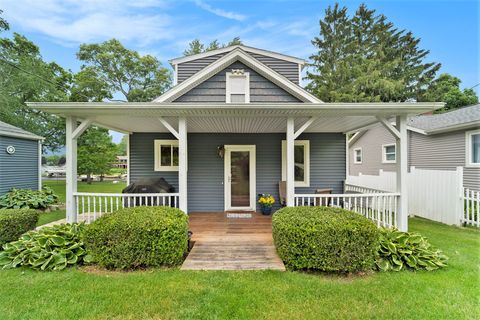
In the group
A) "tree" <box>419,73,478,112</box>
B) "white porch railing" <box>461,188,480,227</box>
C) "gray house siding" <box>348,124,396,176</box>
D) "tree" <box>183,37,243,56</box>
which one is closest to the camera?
"white porch railing" <box>461,188,480,227</box>

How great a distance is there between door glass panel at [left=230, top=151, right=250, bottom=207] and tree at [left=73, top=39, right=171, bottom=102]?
15.5 metres

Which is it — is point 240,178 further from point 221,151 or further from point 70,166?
point 70,166

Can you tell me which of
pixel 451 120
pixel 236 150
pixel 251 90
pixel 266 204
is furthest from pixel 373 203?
pixel 451 120

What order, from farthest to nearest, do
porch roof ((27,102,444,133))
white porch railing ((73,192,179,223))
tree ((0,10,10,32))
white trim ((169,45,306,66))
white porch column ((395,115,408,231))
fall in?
tree ((0,10,10,32)), white trim ((169,45,306,66)), white porch railing ((73,192,179,223)), white porch column ((395,115,408,231)), porch roof ((27,102,444,133))

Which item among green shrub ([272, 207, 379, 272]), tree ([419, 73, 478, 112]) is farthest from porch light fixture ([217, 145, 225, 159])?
tree ([419, 73, 478, 112])

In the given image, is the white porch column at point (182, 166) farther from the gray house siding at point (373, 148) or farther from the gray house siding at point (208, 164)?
the gray house siding at point (373, 148)

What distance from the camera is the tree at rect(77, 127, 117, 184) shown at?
17859 mm

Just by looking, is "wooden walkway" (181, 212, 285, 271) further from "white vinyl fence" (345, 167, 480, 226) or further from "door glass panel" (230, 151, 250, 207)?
"white vinyl fence" (345, 167, 480, 226)

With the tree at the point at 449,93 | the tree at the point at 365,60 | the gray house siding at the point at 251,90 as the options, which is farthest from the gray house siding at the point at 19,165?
the tree at the point at 449,93

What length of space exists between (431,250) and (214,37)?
2184cm

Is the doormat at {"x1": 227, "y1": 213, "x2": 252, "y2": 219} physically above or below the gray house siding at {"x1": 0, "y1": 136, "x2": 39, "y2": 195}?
below

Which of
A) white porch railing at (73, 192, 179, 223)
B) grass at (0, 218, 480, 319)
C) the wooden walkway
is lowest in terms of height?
grass at (0, 218, 480, 319)

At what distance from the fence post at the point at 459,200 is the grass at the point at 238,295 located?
9.78ft

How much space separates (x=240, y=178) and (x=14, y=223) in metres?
5.33
